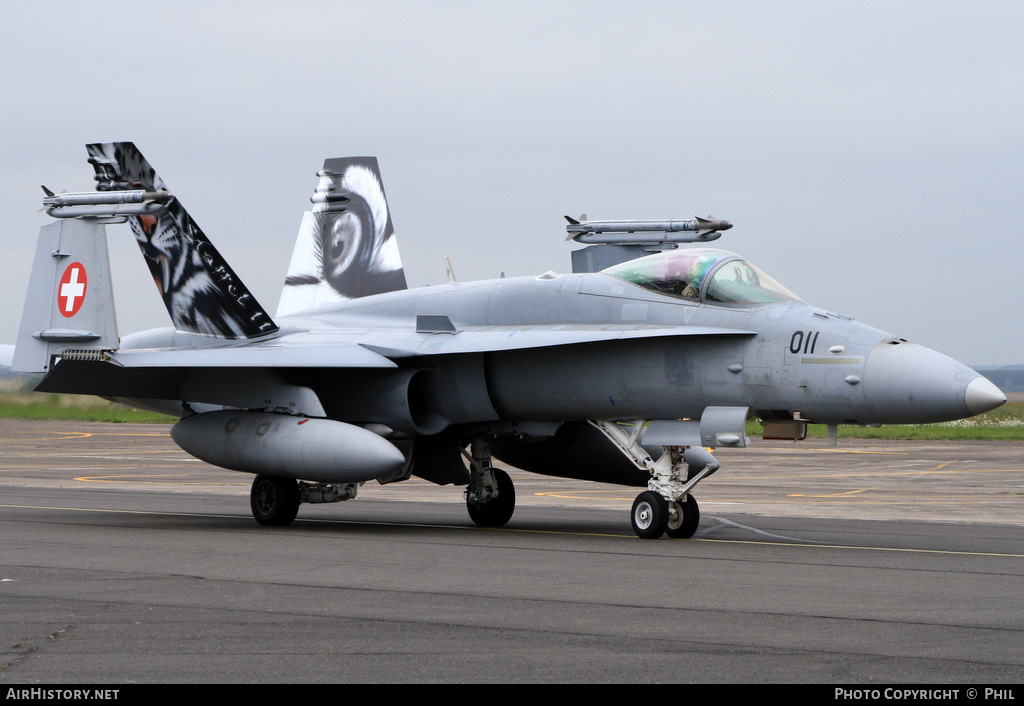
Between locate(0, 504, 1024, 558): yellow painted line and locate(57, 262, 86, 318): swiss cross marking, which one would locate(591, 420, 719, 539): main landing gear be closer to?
locate(0, 504, 1024, 558): yellow painted line

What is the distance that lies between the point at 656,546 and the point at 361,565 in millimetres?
3158

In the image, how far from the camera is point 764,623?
7.86m

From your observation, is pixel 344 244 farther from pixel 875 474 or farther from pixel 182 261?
pixel 875 474

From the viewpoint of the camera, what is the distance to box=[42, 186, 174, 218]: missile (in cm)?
1572

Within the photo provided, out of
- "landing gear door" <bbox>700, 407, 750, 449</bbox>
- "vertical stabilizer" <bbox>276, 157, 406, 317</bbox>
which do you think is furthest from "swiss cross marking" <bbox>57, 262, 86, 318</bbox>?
"landing gear door" <bbox>700, 407, 750, 449</bbox>

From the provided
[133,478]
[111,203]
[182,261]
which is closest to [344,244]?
[182,261]

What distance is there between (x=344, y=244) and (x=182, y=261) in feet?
15.9

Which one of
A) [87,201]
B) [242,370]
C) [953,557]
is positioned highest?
[87,201]

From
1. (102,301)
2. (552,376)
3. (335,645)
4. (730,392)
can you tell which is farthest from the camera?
(102,301)

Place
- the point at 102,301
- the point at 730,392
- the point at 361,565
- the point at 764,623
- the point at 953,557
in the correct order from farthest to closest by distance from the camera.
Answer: the point at 102,301
the point at 730,392
the point at 953,557
the point at 361,565
the point at 764,623

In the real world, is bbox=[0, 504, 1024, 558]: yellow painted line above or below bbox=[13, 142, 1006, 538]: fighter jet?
below

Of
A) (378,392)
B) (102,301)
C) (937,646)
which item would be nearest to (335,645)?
(937,646)

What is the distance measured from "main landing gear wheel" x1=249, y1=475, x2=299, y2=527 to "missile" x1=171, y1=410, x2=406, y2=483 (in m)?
0.59

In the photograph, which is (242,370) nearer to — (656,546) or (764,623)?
(656,546)
